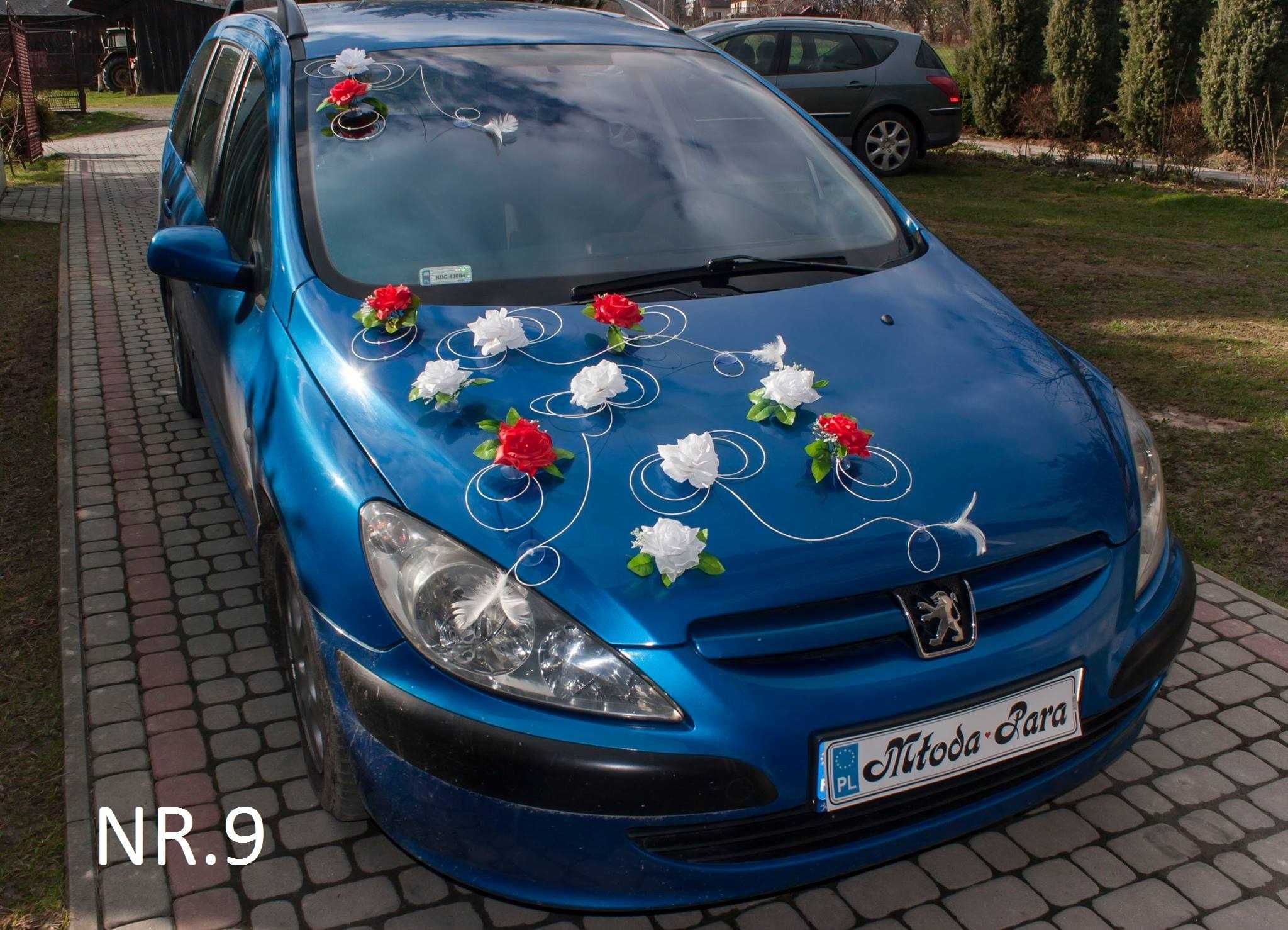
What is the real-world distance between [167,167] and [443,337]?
128 inches

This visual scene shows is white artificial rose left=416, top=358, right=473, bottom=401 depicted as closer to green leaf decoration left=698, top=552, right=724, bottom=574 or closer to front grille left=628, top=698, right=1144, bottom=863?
green leaf decoration left=698, top=552, right=724, bottom=574

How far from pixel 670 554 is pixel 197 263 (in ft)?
5.51

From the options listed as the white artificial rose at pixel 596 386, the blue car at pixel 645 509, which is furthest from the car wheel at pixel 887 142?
the white artificial rose at pixel 596 386

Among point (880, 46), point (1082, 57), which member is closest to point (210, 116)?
point (880, 46)

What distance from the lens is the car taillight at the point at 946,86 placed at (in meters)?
12.8

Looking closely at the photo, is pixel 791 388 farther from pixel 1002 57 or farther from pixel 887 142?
pixel 1002 57

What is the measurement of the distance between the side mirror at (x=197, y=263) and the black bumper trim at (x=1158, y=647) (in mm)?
2292

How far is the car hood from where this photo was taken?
2.16m

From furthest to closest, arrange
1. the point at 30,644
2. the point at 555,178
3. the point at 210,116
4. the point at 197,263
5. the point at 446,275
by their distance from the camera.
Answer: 1. the point at 210,116
2. the point at 30,644
3. the point at 555,178
4. the point at 197,263
5. the point at 446,275

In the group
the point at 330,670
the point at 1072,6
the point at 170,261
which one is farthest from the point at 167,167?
the point at 1072,6

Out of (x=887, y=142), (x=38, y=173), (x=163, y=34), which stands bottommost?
(x=38, y=173)

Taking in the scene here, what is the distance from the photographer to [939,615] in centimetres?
221

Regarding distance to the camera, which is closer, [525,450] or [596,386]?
[525,450]

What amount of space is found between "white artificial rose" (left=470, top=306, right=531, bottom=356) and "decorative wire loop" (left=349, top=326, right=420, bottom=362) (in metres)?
0.15
